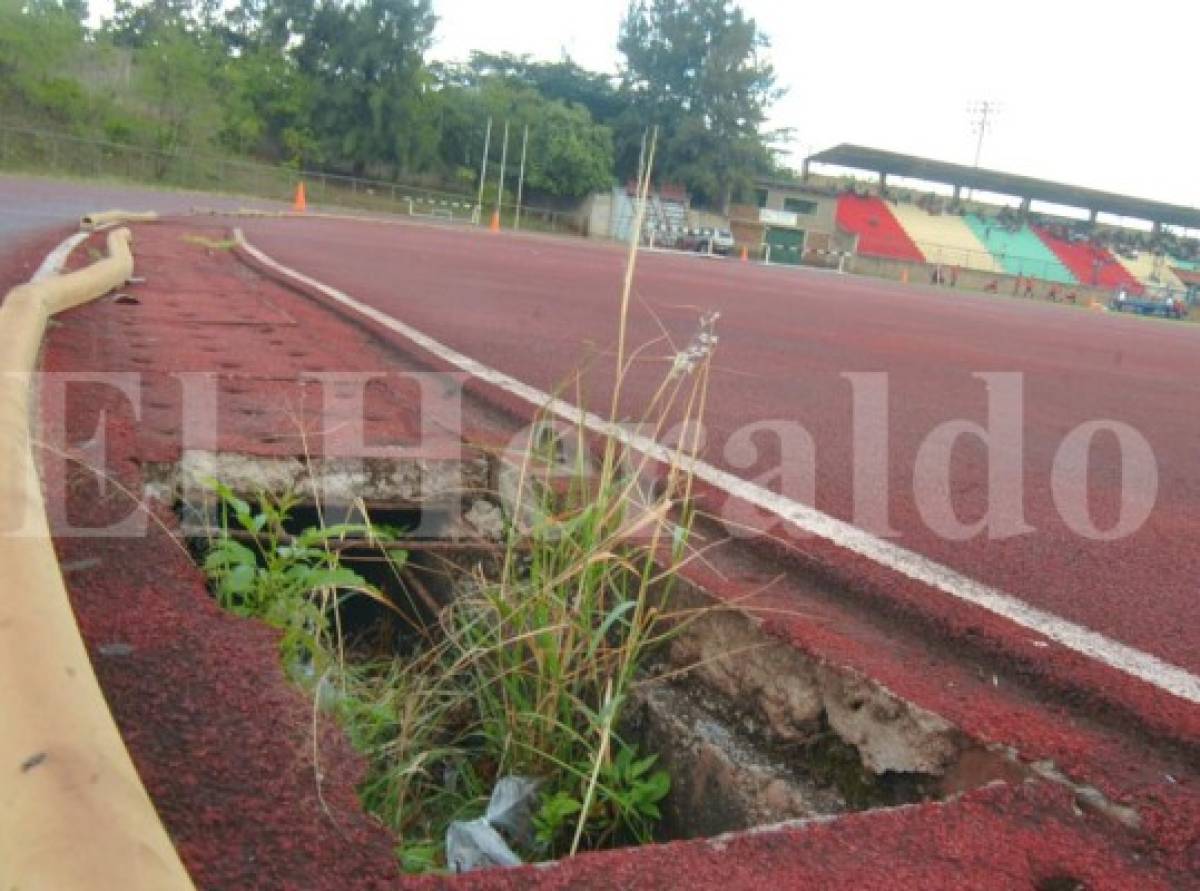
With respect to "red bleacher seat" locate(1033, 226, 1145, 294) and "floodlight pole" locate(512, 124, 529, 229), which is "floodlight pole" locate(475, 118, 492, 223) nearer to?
"floodlight pole" locate(512, 124, 529, 229)

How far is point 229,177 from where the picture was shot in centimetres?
4381

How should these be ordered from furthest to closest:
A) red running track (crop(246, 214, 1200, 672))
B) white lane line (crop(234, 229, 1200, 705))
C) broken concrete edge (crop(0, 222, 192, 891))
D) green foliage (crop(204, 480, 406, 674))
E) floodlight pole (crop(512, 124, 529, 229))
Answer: floodlight pole (crop(512, 124, 529, 229)), red running track (crop(246, 214, 1200, 672)), green foliage (crop(204, 480, 406, 674)), white lane line (crop(234, 229, 1200, 705)), broken concrete edge (crop(0, 222, 192, 891))

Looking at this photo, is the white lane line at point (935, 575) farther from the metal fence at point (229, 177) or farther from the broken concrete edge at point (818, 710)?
the metal fence at point (229, 177)

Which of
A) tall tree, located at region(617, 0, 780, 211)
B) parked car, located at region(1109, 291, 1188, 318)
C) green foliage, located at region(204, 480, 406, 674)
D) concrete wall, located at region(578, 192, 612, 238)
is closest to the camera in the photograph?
green foliage, located at region(204, 480, 406, 674)

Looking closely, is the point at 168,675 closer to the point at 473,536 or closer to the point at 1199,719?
the point at 473,536

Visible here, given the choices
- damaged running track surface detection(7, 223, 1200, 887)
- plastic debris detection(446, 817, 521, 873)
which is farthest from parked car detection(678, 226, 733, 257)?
plastic debris detection(446, 817, 521, 873)

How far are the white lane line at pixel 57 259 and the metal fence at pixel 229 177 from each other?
2974cm

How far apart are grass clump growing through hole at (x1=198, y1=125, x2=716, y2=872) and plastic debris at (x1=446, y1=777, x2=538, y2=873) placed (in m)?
0.01

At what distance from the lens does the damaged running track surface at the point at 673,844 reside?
1.17m

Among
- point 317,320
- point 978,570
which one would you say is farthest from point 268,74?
point 978,570

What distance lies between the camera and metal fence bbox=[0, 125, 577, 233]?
37.2 meters

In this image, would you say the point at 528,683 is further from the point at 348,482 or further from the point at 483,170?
the point at 483,170

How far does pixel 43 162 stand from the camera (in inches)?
1455

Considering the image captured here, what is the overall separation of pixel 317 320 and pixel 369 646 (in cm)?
308
